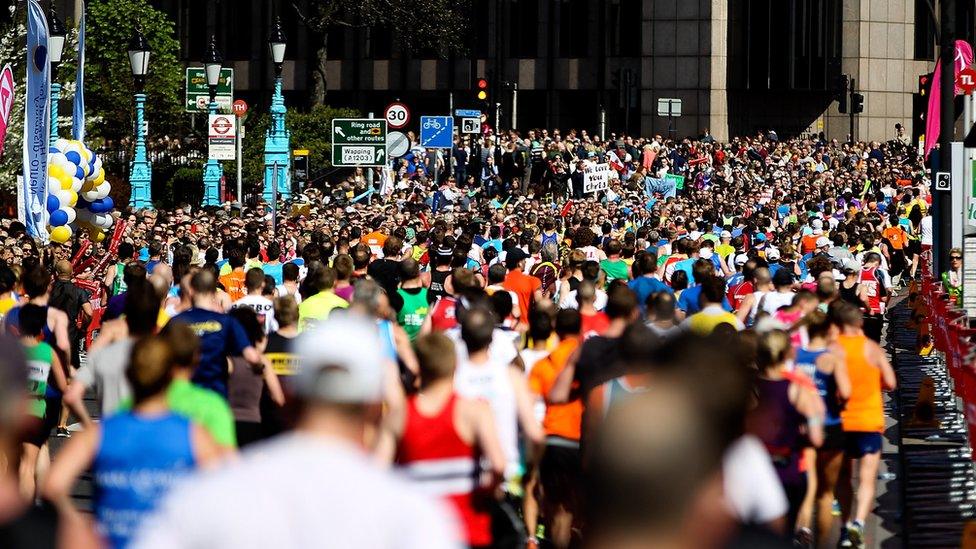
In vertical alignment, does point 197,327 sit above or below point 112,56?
below

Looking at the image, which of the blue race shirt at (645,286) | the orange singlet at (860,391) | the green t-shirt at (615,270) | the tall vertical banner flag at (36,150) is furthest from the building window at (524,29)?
the orange singlet at (860,391)

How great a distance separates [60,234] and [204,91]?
16394 mm

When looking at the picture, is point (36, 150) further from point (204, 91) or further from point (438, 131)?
point (204, 91)

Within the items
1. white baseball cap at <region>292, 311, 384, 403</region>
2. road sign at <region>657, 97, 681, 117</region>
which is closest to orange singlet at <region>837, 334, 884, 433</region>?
white baseball cap at <region>292, 311, 384, 403</region>

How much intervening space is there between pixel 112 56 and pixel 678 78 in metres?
24.4

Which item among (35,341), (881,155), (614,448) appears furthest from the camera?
(881,155)

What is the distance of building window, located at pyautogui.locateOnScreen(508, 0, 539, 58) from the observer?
247ft

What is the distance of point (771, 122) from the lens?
7262 cm

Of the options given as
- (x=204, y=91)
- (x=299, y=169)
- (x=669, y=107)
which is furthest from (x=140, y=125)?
(x=669, y=107)

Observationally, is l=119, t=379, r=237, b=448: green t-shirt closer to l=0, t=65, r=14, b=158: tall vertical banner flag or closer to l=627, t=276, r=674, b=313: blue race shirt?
l=627, t=276, r=674, b=313: blue race shirt

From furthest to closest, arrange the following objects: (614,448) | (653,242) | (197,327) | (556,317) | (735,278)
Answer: (653,242), (735,278), (556,317), (197,327), (614,448)

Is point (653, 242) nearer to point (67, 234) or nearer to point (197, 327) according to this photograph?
point (67, 234)

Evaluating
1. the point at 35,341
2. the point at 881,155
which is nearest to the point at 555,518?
the point at 35,341

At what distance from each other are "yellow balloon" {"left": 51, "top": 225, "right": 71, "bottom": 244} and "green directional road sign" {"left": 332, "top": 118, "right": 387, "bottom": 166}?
21.9ft
